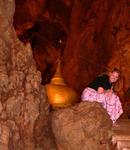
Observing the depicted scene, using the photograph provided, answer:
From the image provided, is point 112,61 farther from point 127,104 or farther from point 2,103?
point 2,103

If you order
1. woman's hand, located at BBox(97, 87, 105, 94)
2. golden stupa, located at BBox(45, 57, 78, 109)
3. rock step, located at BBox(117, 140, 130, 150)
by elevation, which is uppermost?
woman's hand, located at BBox(97, 87, 105, 94)

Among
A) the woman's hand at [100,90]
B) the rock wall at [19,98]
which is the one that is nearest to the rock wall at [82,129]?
the rock wall at [19,98]

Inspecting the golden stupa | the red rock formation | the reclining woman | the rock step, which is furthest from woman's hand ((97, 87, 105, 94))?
the golden stupa

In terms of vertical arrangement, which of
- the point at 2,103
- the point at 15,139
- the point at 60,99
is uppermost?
the point at 2,103

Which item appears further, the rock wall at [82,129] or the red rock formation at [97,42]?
the red rock formation at [97,42]

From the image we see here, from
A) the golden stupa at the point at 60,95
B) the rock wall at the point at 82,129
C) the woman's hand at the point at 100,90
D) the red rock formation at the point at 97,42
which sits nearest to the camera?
the rock wall at the point at 82,129

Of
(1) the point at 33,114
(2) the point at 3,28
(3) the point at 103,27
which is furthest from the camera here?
(3) the point at 103,27

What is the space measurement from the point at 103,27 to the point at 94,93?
34.8 ft

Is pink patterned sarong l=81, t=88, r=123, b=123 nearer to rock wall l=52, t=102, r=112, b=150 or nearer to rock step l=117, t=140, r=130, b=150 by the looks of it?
rock wall l=52, t=102, r=112, b=150

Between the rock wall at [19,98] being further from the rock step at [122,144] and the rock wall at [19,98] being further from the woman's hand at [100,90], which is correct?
the rock step at [122,144]

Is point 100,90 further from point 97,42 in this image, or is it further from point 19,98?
point 97,42

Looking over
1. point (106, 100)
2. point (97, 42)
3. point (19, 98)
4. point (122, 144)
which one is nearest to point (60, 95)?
point (97, 42)

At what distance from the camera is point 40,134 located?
879 cm

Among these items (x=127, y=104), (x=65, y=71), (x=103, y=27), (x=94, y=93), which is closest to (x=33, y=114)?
(x=94, y=93)
